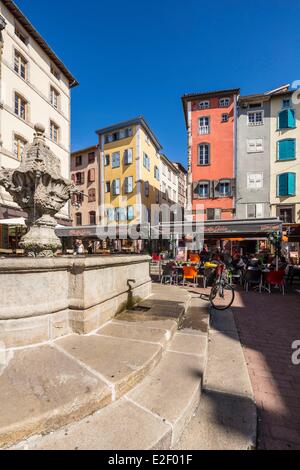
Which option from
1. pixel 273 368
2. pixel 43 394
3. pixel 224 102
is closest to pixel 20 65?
pixel 224 102

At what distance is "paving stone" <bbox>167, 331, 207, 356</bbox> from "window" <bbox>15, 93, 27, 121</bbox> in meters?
17.2

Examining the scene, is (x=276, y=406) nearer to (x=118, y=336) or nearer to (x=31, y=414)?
(x=118, y=336)

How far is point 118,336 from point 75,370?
884mm

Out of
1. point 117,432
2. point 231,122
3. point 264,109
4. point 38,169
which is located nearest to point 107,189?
point 231,122

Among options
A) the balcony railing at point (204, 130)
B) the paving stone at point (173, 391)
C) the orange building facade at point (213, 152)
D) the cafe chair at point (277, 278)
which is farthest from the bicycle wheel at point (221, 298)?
the balcony railing at point (204, 130)

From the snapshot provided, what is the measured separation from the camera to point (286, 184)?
66.2 ft

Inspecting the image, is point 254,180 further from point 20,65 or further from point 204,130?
point 20,65

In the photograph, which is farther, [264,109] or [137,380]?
[264,109]

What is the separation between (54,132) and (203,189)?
13792mm

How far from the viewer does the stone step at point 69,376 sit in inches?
63.2

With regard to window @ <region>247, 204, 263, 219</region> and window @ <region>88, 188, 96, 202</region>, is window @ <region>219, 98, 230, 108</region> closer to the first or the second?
window @ <region>247, 204, 263, 219</region>

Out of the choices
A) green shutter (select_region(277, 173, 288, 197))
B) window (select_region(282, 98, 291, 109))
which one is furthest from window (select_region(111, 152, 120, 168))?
window (select_region(282, 98, 291, 109))

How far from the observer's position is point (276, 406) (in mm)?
2326

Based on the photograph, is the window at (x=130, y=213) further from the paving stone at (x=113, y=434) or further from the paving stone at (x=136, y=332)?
the paving stone at (x=113, y=434)
